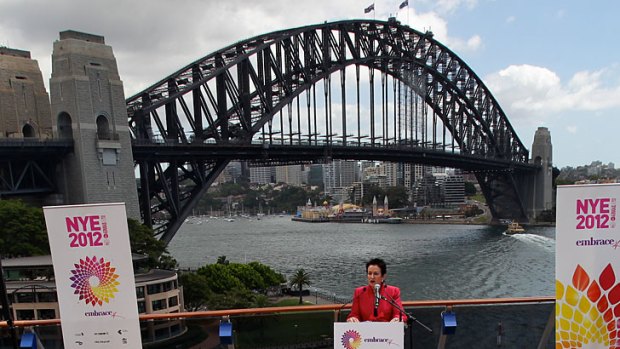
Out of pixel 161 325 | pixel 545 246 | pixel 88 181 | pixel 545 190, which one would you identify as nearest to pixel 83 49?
pixel 88 181

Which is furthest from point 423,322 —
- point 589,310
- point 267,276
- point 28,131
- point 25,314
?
point 28,131

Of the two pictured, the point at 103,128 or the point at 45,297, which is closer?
the point at 45,297

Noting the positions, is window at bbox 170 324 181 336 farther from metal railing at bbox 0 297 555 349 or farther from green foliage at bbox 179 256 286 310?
green foliage at bbox 179 256 286 310

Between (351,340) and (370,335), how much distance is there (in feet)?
0.43

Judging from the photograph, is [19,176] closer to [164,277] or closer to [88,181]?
[88,181]

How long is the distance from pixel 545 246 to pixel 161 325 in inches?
1540

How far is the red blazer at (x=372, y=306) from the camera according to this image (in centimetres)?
313

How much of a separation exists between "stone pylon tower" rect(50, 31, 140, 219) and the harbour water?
11592 millimetres

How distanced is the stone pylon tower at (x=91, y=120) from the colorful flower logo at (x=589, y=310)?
1856 cm

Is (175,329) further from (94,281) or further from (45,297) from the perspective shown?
(45,297)

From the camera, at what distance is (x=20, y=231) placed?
1678 cm

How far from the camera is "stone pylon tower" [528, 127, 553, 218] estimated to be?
2277 inches

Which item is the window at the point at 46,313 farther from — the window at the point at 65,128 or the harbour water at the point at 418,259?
the harbour water at the point at 418,259

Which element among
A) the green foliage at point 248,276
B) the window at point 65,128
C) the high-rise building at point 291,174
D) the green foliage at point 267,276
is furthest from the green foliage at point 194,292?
the high-rise building at point 291,174
